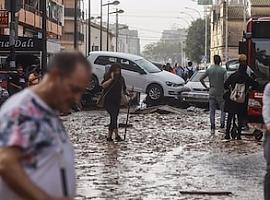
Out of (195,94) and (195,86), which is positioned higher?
(195,86)

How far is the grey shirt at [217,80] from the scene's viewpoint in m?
17.9

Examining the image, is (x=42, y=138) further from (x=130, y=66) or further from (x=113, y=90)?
(x=130, y=66)

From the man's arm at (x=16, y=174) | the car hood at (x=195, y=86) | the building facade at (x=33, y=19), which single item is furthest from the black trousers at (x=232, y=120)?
the building facade at (x=33, y=19)

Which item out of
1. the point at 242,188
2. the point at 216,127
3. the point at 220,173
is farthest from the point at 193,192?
the point at 216,127

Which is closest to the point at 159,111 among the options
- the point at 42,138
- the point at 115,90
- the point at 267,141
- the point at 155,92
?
the point at 155,92

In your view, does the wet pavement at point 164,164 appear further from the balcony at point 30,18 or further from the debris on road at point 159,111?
the balcony at point 30,18

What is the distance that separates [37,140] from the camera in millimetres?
3973

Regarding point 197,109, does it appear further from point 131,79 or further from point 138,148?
point 138,148

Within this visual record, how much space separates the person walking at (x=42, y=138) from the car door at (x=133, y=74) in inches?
954

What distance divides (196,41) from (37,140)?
112m

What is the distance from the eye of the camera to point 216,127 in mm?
19953

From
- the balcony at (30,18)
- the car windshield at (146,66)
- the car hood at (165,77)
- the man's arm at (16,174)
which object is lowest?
the car hood at (165,77)

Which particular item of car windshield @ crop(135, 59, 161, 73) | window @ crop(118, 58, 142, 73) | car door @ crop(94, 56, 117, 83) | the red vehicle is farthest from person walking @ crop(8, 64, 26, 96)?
the red vehicle

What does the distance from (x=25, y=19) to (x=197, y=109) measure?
25.9 meters
